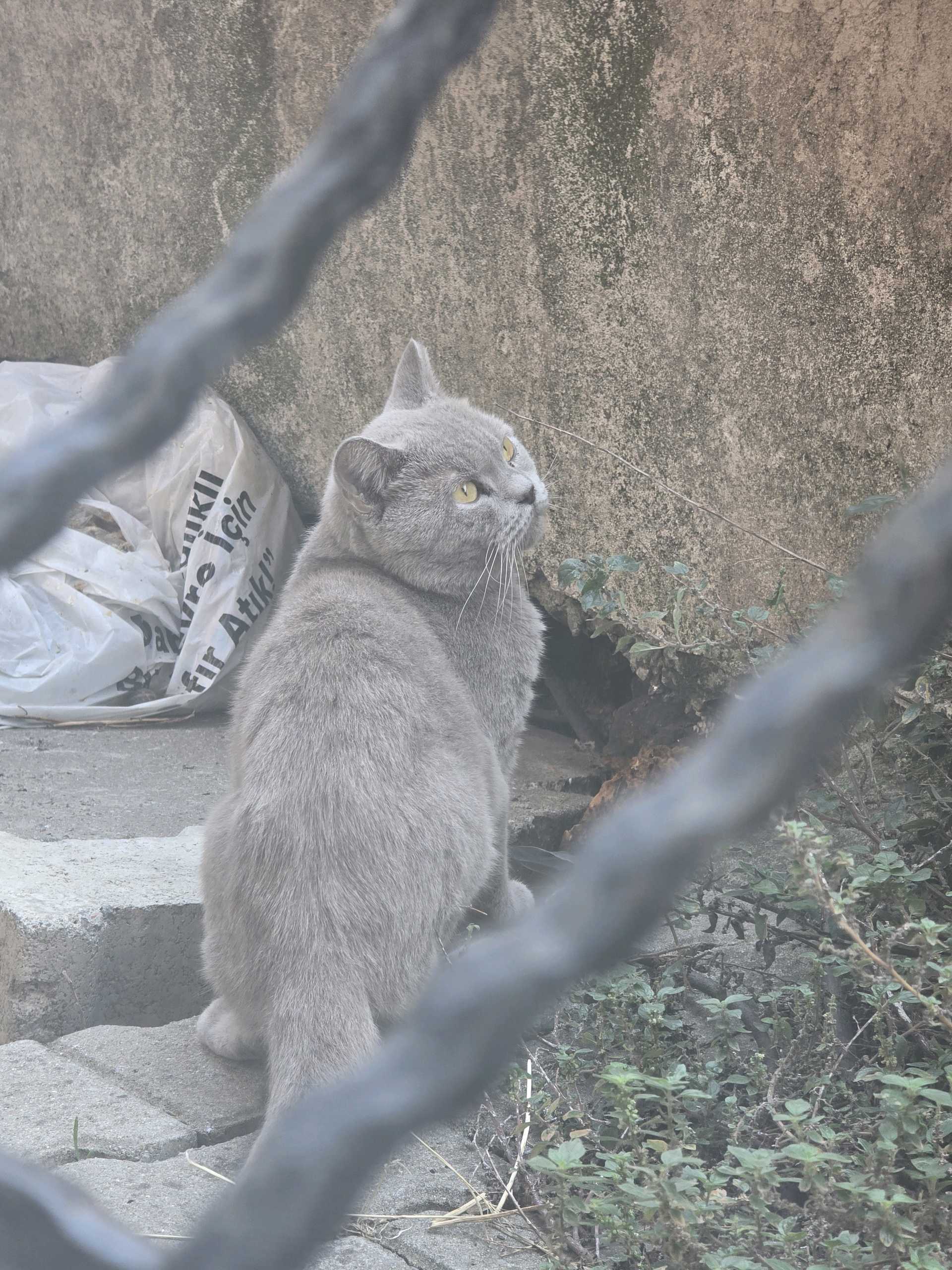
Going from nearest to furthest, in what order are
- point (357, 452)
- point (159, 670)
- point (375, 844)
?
point (375, 844), point (357, 452), point (159, 670)

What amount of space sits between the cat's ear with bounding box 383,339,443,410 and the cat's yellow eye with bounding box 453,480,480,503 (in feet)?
1.43

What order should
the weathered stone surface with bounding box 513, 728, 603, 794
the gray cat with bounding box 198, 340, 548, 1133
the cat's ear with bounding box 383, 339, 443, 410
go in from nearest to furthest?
the gray cat with bounding box 198, 340, 548, 1133 < the cat's ear with bounding box 383, 339, 443, 410 < the weathered stone surface with bounding box 513, 728, 603, 794

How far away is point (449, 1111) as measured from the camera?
13.1 inches

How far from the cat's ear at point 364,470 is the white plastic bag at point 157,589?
6.06 feet

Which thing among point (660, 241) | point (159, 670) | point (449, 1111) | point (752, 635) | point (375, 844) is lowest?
point (159, 670)

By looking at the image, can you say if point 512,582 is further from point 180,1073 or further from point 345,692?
point 180,1073

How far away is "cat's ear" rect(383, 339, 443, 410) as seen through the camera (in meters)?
2.78

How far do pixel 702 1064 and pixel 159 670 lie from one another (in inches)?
112

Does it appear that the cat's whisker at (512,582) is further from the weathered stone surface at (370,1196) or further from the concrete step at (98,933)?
the weathered stone surface at (370,1196)

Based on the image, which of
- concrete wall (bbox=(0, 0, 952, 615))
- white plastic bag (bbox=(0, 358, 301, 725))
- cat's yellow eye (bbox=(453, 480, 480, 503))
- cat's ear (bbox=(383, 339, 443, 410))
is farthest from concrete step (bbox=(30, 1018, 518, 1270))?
white plastic bag (bbox=(0, 358, 301, 725))

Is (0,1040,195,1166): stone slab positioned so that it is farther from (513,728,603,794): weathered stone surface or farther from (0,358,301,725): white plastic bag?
(0,358,301,725): white plastic bag

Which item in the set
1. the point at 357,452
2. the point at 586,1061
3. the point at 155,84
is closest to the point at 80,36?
the point at 155,84

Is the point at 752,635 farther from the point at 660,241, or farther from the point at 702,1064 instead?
the point at 660,241

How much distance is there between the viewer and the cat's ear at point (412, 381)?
2.78 metres
